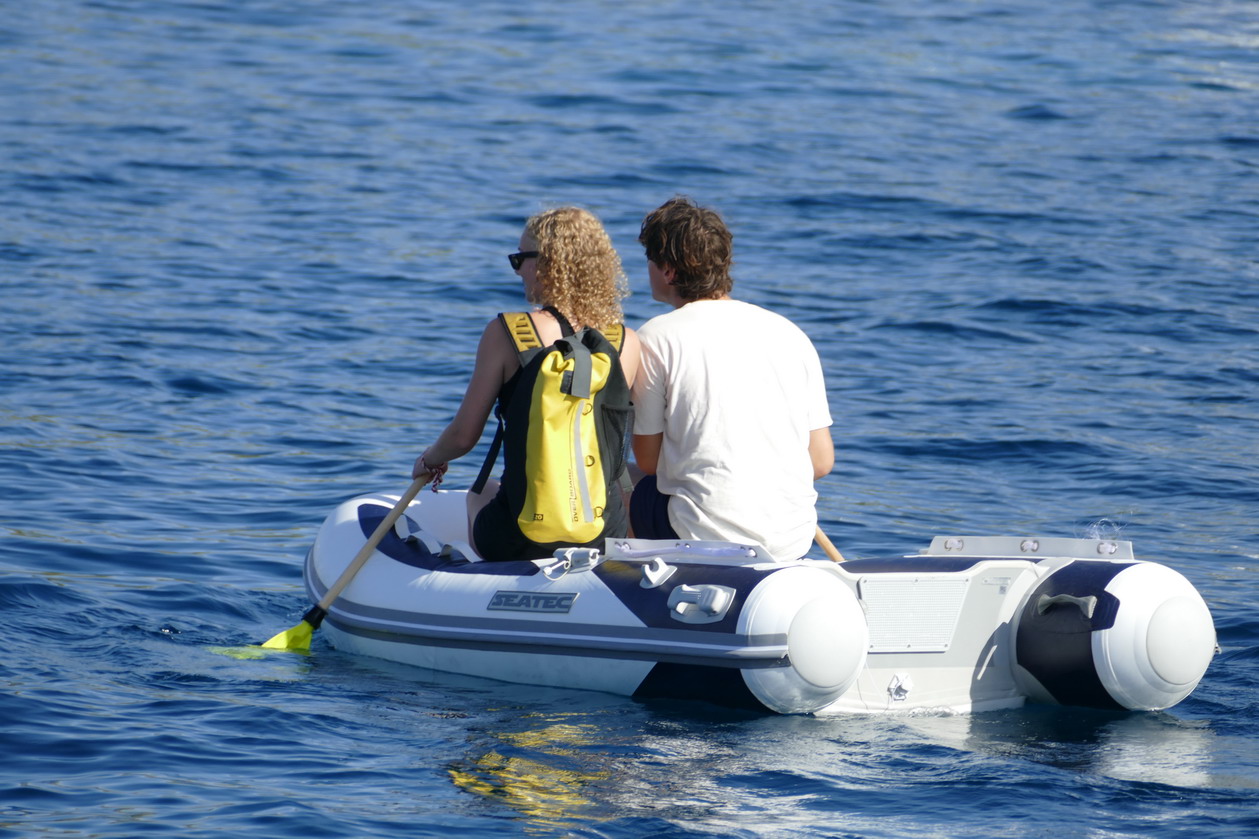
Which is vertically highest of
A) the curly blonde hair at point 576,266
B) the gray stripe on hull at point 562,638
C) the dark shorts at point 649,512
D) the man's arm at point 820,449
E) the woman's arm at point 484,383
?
the curly blonde hair at point 576,266

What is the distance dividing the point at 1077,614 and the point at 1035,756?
0.49 meters

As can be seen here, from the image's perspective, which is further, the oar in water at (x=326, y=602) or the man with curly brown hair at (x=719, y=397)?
the oar in water at (x=326, y=602)

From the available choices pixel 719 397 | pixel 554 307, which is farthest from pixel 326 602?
pixel 719 397

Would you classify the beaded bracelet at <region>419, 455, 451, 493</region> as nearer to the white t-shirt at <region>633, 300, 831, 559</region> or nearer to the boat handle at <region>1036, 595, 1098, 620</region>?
the white t-shirt at <region>633, 300, 831, 559</region>

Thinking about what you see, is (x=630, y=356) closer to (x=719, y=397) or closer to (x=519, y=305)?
(x=719, y=397)

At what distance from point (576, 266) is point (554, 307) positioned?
15cm

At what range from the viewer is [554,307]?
16.4 feet

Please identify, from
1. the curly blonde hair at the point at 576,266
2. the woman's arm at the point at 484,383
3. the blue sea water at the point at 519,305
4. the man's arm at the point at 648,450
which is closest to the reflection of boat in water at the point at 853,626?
the blue sea water at the point at 519,305

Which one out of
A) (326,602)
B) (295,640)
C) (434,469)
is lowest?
(295,640)

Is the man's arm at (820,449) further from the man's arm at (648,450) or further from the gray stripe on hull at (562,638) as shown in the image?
the gray stripe on hull at (562,638)

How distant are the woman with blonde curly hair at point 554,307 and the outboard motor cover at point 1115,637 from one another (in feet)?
4.35

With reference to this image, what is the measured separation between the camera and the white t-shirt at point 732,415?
4.74 m

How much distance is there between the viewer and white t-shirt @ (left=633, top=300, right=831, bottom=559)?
474 centimetres

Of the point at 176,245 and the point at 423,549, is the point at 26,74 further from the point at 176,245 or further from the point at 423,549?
the point at 423,549
